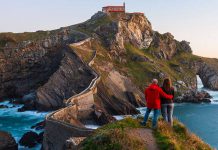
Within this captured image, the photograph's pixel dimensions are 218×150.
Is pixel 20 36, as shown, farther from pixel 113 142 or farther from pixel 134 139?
pixel 113 142

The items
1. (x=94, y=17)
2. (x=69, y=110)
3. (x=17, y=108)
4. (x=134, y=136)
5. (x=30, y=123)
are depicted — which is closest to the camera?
(x=134, y=136)

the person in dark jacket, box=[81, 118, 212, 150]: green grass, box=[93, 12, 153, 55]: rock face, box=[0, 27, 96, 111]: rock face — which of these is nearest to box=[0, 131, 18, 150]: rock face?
box=[81, 118, 212, 150]: green grass

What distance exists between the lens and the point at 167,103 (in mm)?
22781

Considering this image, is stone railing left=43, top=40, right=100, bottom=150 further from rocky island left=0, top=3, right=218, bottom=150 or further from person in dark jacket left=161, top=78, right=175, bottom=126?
person in dark jacket left=161, top=78, right=175, bottom=126

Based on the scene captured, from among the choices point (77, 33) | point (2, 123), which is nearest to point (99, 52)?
point (77, 33)

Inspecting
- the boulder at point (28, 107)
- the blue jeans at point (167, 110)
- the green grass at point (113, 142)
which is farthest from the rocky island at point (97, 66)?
the green grass at point (113, 142)

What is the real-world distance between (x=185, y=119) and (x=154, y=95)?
2786 inches

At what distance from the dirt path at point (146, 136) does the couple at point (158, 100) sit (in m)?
1.07

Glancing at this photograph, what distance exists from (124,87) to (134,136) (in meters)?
85.1

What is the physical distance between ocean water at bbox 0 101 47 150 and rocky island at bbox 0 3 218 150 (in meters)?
3.77

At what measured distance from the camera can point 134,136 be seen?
19094mm

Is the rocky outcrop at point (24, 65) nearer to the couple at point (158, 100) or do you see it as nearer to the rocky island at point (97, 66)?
the rocky island at point (97, 66)

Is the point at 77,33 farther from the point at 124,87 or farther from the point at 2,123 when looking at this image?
the point at 2,123

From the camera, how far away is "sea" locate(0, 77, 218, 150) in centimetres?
7451
